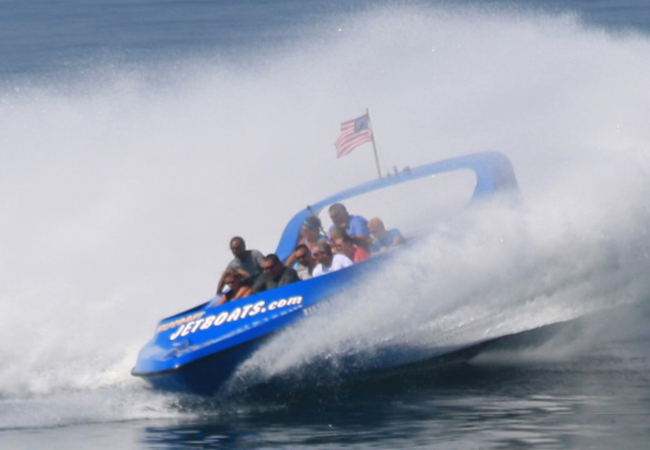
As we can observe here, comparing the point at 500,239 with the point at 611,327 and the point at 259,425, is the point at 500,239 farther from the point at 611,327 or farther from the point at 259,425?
the point at 259,425

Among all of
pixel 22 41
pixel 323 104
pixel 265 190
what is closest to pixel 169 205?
pixel 265 190

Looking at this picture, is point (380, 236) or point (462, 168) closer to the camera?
point (380, 236)

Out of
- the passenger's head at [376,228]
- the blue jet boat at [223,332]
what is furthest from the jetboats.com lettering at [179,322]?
the passenger's head at [376,228]

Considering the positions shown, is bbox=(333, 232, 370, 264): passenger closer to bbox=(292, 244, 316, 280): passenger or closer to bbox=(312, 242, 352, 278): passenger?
bbox=(312, 242, 352, 278): passenger

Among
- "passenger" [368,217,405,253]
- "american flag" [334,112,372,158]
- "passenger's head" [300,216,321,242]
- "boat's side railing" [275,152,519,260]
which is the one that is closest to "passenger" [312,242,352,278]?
"passenger" [368,217,405,253]

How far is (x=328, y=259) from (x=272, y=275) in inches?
23.1

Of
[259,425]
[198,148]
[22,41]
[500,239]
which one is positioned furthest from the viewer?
[22,41]

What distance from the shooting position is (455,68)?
24.0 metres

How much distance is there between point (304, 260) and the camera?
1166cm

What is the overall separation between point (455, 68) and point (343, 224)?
11579 millimetres

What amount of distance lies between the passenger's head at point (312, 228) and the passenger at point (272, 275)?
2.07 meters

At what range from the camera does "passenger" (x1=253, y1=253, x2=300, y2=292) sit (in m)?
11.3

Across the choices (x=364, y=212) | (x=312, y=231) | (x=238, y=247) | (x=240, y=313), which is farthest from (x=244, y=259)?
(x=364, y=212)

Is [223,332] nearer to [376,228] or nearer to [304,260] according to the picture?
[304,260]
